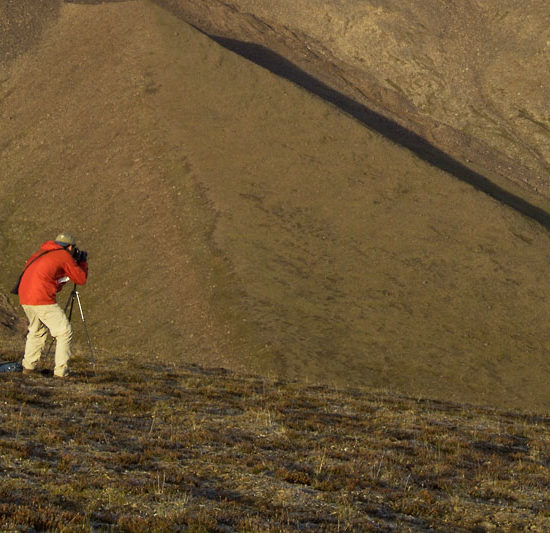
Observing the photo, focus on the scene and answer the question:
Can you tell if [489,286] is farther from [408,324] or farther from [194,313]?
[194,313]

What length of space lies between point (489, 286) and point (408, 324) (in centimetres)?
635

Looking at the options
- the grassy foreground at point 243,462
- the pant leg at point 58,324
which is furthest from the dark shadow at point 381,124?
the pant leg at point 58,324

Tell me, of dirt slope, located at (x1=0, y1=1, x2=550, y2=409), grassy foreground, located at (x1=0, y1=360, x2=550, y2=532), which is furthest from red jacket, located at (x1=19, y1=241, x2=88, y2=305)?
dirt slope, located at (x1=0, y1=1, x2=550, y2=409)

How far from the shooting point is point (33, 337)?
15.3 metres

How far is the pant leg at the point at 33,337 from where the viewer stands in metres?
15.1

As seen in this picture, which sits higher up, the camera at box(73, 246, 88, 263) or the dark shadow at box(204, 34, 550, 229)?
the camera at box(73, 246, 88, 263)

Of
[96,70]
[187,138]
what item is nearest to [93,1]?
[96,70]

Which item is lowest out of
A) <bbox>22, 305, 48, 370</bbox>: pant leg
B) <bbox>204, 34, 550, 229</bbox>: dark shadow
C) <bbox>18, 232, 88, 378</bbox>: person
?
<bbox>204, 34, 550, 229</bbox>: dark shadow

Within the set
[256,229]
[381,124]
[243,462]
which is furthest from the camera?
[381,124]

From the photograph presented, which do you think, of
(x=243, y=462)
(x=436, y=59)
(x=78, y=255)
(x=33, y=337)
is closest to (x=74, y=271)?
(x=78, y=255)

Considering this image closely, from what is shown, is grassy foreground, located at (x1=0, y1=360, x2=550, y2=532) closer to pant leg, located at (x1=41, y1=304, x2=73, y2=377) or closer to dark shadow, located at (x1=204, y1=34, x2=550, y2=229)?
pant leg, located at (x1=41, y1=304, x2=73, y2=377)

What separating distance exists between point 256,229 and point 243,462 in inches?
1072

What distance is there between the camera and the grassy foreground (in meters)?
8.61

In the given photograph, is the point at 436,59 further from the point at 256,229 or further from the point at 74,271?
the point at 74,271
